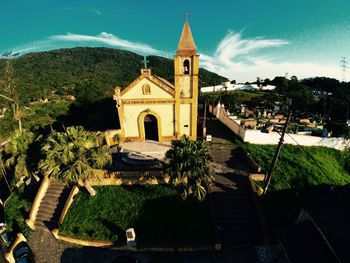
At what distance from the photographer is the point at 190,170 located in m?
14.6

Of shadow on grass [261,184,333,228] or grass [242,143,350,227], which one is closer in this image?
shadow on grass [261,184,333,228]

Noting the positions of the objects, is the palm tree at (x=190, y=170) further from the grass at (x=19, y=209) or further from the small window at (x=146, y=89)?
the grass at (x=19, y=209)

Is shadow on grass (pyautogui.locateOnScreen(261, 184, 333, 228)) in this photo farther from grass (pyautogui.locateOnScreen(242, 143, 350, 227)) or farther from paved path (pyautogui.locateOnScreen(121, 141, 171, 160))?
paved path (pyautogui.locateOnScreen(121, 141, 171, 160))

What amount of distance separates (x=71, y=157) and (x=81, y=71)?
143m

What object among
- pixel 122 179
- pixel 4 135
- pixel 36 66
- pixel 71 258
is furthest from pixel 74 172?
pixel 36 66

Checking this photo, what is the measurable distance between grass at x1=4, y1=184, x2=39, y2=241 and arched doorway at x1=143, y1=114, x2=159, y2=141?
44.1 ft

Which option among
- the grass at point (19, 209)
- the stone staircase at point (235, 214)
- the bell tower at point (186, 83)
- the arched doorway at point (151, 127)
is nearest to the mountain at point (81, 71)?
the arched doorway at point (151, 127)

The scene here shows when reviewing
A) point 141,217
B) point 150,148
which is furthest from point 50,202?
point 150,148

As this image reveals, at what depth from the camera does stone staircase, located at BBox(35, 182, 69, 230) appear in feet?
56.3

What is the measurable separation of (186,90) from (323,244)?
60.2ft

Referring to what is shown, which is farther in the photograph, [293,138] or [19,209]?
[293,138]

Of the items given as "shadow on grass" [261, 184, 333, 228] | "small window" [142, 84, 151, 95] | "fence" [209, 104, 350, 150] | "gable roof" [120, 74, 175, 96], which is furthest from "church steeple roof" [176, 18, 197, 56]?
"shadow on grass" [261, 184, 333, 228]

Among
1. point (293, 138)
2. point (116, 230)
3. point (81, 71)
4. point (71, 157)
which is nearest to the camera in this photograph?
point (71, 157)

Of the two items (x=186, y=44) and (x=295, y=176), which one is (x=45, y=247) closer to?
(x=186, y=44)
